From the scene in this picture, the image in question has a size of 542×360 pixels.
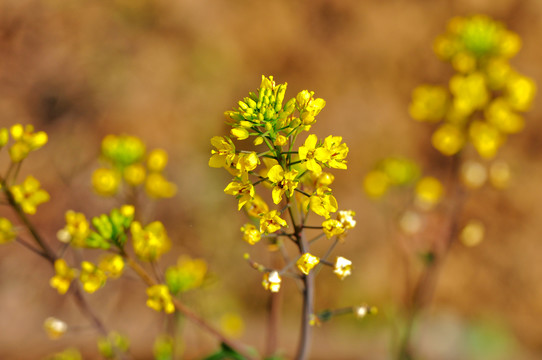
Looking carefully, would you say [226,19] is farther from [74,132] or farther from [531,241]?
[531,241]

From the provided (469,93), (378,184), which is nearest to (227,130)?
(378,184)

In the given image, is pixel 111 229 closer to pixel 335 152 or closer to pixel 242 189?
pixel 242 189

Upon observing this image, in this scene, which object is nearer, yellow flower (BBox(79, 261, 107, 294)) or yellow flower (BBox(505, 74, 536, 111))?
yellow flower (BBox(79, 261, 107, 294))

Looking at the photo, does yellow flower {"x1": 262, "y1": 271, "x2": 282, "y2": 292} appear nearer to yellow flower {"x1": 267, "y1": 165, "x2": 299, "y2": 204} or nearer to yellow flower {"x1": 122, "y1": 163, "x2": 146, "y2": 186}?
yellow flower {"x1": 267, "y1": 165, "x2": 299, "y2": 204}

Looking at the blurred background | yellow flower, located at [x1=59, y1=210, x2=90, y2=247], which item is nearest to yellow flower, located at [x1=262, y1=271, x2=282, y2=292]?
yellow flower, located at [x1=59, y1=210, x2=90, y2=247]

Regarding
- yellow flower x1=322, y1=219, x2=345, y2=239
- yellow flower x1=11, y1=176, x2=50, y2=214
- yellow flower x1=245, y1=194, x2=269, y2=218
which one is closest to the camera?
yellow flower x1=322, y1=219, x2=345, y2=239

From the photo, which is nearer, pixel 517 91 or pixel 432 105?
A: pixel 517 91
